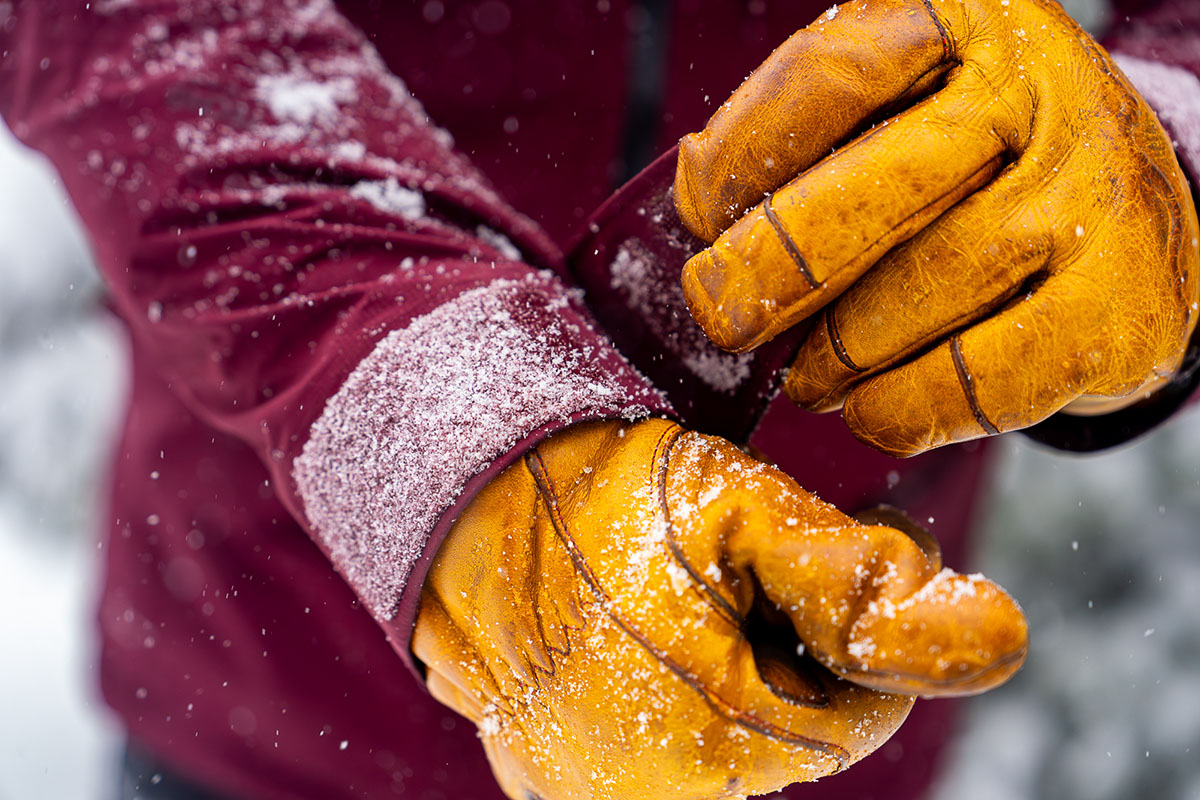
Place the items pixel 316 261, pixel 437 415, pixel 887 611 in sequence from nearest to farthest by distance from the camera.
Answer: pixel 887 611
pixel 437 415
pixel 316 261

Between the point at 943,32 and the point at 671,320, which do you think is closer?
the point at 943,32

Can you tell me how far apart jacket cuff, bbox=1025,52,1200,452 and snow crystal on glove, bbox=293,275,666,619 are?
417mm

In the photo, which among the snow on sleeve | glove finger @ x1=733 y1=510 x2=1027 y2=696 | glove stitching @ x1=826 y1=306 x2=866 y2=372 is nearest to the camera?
glove finger @ x1=733 y1=510 x2=1027 y2=696

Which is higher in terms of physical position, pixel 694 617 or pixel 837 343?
pixel 837 343

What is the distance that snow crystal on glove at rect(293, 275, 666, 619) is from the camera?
22.6 inches

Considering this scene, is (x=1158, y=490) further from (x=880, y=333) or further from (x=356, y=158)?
(x=356, y=158)

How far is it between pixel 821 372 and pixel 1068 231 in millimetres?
173

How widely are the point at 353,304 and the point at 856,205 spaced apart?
38cm

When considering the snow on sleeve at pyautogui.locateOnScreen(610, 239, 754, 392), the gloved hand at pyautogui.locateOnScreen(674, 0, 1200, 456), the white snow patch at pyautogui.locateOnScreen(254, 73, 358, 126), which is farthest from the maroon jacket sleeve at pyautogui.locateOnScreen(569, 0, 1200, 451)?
the white snow patch at pyautogui.locateOnScreen(254, 73, 358, 126)

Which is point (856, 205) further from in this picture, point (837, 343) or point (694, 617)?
point (694, 617)

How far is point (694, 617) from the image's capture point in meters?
0.51

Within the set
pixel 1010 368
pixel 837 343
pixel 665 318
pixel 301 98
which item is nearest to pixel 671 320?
pixel 665 318

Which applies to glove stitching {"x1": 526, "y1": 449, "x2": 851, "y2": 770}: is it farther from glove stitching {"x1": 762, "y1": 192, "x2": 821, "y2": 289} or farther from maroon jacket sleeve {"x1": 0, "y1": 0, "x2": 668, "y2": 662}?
glove stitching {"x1": 762, "y1": 192, "x2": 821, "y2": 289}

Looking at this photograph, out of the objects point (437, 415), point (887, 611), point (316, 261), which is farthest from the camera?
point (316, 261)
